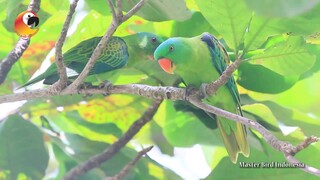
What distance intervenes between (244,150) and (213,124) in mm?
101

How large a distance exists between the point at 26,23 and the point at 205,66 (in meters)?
0.37

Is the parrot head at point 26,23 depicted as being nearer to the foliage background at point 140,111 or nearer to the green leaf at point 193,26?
the foliage background at point 140,111

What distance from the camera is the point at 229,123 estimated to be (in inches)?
43.3

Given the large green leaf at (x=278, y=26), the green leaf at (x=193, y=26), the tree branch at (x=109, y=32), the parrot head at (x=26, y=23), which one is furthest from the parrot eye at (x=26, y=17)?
the large green leaf at (x=278, y=26)

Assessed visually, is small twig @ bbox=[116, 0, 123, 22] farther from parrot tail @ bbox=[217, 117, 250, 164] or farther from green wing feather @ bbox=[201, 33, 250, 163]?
parrot tail @ bbox=[217, 117, 250, 164]

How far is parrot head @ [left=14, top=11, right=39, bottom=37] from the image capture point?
102cm

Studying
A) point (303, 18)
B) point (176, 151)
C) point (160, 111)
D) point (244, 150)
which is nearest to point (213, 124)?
point (244, 150)

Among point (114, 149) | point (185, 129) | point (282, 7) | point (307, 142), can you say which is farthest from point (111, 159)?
point (282, 7)

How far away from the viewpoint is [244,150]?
1.08m

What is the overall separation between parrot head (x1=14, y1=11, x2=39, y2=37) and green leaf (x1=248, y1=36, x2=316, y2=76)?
0.45 metres

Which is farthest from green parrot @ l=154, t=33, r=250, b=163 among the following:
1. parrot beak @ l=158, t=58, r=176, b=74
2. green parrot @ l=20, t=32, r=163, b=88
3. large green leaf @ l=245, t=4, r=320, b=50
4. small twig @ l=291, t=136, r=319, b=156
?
small twig @ l=291, t=136, r=319, b=156

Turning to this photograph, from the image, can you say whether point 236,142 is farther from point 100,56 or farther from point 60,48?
point 60,48

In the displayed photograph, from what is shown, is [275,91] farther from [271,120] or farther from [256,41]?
[256,41]

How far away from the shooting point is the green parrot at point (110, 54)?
1.01 m
